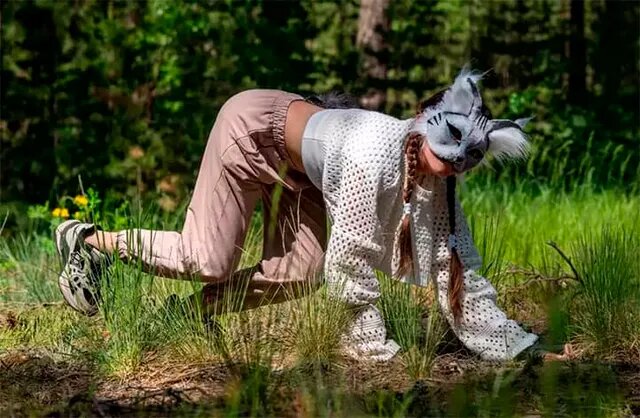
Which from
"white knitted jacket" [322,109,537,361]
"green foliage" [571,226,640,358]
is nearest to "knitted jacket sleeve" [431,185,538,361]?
"white knitted jacket" [322,109,537,361]

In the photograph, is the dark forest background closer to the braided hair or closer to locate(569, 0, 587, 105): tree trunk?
locate(569, 0, 587, 105): tree trunk

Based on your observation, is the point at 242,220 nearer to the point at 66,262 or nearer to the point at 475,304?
the point at 66,262

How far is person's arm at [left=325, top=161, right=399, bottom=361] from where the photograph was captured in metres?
3.84

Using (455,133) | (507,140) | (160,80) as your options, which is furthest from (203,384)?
(160,80)

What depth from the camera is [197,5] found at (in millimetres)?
8914

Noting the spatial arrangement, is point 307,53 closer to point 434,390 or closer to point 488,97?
point 488,97

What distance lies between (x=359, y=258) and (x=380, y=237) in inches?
4.6

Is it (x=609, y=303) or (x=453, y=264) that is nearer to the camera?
(x=453, y=264)

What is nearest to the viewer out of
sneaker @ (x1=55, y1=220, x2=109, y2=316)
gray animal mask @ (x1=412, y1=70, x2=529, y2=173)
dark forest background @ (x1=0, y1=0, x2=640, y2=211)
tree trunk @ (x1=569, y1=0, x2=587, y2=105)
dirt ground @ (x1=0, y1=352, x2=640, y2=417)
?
dirt ground @ (x1=0, y1=352, x2=640, y2=417)

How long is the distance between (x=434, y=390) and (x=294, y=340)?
1.90 ft

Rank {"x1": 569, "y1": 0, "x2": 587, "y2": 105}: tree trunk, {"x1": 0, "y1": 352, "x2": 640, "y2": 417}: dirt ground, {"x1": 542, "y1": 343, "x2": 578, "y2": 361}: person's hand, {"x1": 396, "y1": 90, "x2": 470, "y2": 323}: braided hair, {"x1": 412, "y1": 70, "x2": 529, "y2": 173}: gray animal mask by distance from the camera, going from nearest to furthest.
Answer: {"x1": 0, "y1": 352, "x2": 640, "y2": 417}: dirt ground
{"x1": 412, "y1": 70, "x2": 529, "y2": 173}: gray animal mask
{"x1": 396, "y1": 90, "x2": 470, "y2": 323}: braided hair
{"x1": 542, "y1": 343, "x2": 578, "y2": 361}: person's hand
{"x1": 569, "y1": 0, "x2": 587, "y2": 105}: tree trunk

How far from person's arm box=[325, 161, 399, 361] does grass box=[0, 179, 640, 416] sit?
0.06m

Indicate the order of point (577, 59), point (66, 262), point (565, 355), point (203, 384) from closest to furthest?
point (203, 384), point (565, 355), point (66, 262), point (577, 59)

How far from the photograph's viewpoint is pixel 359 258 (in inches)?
153
